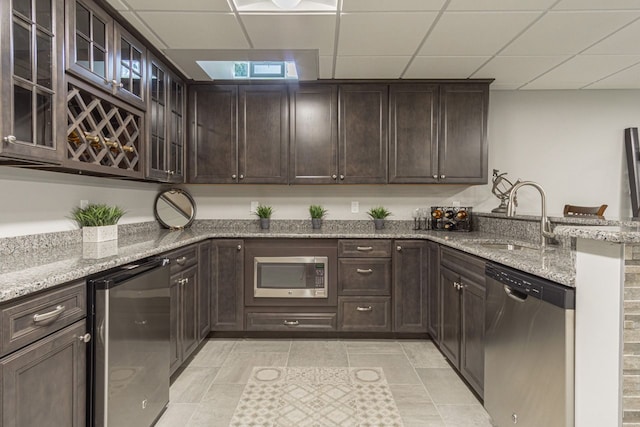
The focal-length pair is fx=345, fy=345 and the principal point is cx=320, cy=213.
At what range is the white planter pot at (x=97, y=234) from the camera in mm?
2127

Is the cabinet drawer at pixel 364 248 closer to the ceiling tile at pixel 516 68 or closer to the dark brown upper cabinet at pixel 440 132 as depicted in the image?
the dark brown upper cabinet at pixel 440 132

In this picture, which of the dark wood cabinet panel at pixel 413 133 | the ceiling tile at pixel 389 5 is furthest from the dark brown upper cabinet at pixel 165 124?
the dark wood cabinet panel at pixel 413 133

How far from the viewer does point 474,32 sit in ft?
7.57

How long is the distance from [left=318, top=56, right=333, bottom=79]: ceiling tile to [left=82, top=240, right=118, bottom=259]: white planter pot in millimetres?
1995

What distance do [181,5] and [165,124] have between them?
1.05 m

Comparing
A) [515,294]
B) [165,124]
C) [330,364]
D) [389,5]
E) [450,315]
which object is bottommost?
[330,364]

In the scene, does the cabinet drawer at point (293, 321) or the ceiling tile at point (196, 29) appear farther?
the cabinet drawer at point (293, 321)

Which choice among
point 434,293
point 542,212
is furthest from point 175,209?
point 542,212

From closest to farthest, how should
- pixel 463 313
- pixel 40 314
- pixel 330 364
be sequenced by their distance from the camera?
pixel 40 314
pixel 463 313
pixel 330 364

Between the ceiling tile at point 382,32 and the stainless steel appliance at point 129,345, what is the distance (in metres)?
1.87

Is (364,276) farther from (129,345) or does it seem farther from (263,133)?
(129,345)

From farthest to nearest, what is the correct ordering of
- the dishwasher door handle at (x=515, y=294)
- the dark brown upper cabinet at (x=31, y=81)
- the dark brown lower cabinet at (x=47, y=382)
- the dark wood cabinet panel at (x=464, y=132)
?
the dark wood cabinet panel at (x=464, y=132) → the dishwasher door handle at (x=515, y=294) → the dark brown upper cabinet at (x=31, y=81) → the dark brown lower cabinet at (x=47, y=382)

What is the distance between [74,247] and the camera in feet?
6.61

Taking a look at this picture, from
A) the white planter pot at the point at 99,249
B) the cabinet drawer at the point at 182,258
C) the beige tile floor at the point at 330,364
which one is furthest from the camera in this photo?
the cabinet drawer at the point at 182,258
